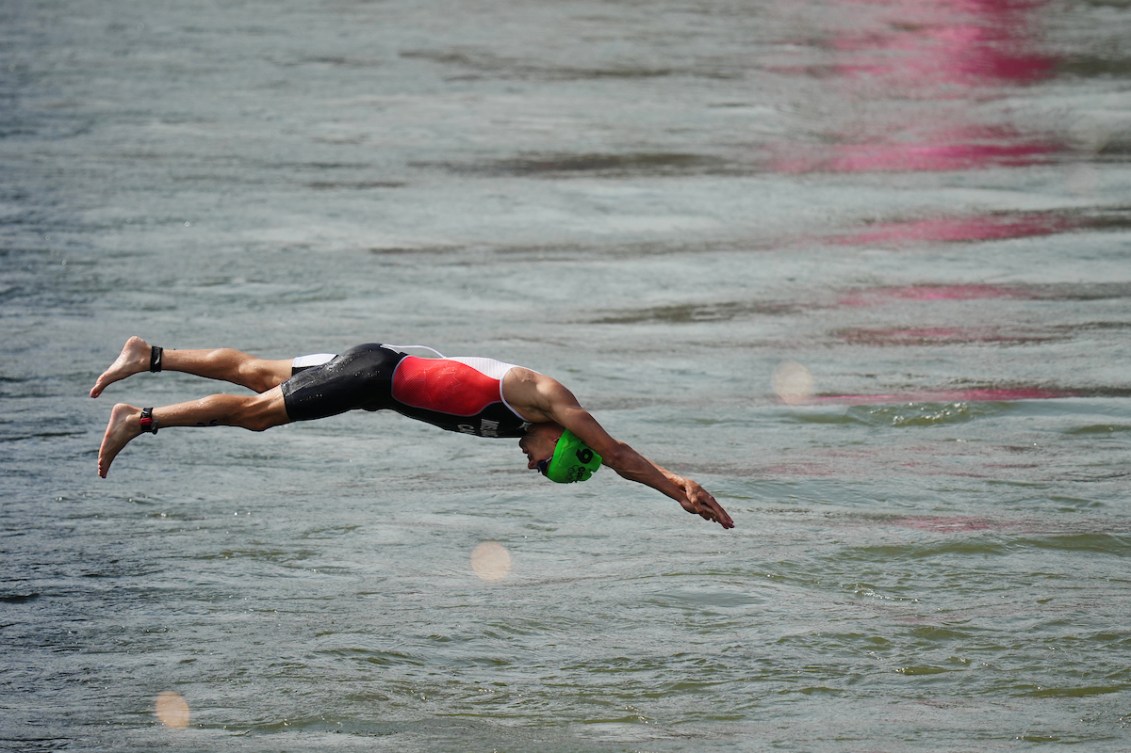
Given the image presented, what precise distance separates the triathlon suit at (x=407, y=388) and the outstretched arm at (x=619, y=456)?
1.10 feet

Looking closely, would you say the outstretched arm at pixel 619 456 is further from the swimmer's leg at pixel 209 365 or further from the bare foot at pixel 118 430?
the bare foot at pixel 118 430

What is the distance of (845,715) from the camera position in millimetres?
9953

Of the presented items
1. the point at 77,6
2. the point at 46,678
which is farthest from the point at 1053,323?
the point at 77,6

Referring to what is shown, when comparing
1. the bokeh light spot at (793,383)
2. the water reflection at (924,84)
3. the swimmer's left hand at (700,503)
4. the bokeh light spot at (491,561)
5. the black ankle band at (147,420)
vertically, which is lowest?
the bokeh light spot at (491,561)

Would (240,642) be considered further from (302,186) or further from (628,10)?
(628,10)

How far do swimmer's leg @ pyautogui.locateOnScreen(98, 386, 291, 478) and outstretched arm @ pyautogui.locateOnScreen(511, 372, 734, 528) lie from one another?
1.66 meters

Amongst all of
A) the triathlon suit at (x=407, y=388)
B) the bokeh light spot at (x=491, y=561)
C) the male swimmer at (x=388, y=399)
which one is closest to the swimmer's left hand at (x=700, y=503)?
the male swimmer at (x=388, y=399)

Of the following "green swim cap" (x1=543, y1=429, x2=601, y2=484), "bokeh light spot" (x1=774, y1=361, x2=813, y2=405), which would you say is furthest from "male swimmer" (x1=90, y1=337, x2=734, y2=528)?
"bokeh light spot" (x1=774, y1=361, x2=813, y2=405)

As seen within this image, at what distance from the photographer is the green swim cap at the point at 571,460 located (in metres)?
10.4

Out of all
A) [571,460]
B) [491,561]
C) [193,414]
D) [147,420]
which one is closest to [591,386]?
[491,561]

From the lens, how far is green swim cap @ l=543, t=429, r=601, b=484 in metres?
10.4

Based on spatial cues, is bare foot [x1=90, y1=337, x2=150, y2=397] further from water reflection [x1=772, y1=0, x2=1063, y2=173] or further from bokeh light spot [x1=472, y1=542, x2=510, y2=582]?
water reflection [x1=772, y1=0, x2=1063, y2=173]

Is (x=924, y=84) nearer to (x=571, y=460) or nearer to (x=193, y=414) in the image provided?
(x=571, y=460)

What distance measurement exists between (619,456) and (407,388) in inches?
58.9
